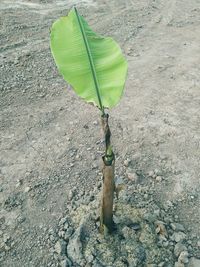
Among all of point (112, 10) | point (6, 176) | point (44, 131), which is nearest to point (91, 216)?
point (6, 176)

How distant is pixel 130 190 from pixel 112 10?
5.68 metres

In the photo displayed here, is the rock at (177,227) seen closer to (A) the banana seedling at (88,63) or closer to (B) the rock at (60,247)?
(B) the rock at (60,247)

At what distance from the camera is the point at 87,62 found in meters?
2.74

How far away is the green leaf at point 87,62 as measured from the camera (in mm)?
2695

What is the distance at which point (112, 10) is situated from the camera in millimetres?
8539

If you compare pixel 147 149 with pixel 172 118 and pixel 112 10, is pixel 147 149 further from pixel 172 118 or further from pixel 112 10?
pixel 112 10

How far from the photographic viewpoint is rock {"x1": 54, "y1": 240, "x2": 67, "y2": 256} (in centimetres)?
339

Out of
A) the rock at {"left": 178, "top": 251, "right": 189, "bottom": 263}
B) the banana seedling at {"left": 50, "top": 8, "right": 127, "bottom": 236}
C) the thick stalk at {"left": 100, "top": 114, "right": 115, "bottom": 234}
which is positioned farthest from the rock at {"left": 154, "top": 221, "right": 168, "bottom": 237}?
the banana seedling at {"left": 50, "top": 8, "right": 127, "bottom": 236}

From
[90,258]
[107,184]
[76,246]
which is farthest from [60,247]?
[107,184]

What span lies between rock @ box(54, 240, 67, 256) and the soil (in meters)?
0.01

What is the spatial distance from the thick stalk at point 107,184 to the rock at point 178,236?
2.01 feet

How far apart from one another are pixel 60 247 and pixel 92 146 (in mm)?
1582

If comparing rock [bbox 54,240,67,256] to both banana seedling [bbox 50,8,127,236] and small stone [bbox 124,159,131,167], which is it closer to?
banana seedling [bbox 50,8,127,236]

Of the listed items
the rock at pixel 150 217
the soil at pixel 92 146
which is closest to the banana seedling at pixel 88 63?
the rock at pixel 150 217
